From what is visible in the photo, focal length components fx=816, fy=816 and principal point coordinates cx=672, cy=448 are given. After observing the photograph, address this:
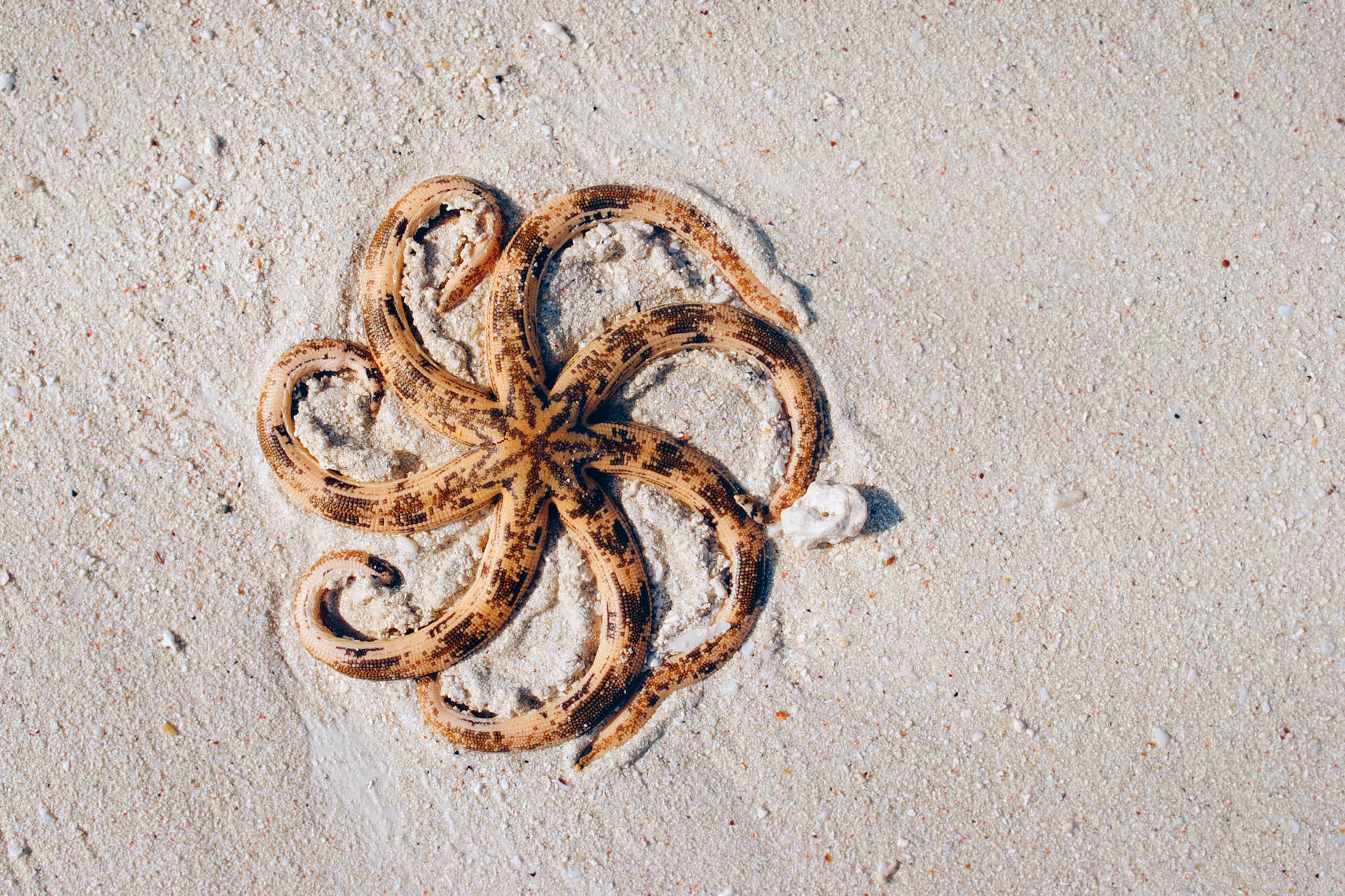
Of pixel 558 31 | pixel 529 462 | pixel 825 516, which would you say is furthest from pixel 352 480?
pixel 558 31

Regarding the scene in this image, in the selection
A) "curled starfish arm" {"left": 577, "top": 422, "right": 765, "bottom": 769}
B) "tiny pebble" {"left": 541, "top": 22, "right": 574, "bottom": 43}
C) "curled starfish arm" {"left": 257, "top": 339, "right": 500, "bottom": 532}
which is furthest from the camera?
"tiny pebble" {"left": 541, "top": 22, "right": 574, "bottom": 43}

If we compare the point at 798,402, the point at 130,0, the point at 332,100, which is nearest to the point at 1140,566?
the point at 798,402

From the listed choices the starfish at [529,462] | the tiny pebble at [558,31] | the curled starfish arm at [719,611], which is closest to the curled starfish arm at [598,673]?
the starfish at [529,462]

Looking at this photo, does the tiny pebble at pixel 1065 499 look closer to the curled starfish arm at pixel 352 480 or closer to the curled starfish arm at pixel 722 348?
the curled starfish arm at pixel 722 348

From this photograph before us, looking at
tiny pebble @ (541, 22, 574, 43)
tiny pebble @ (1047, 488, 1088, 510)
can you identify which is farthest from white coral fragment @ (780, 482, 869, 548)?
tiny pebble @ (541, 22, 574, 43)

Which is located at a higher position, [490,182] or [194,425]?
[490,182]

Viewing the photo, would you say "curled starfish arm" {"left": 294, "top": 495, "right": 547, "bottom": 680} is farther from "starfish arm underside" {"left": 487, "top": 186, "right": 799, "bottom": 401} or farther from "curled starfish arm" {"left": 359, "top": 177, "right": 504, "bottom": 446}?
"starfish arm underside" {"left": 487, "top": 186, "right": 799, "bottom": 401}

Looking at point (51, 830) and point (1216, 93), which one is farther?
point (1216, 93)

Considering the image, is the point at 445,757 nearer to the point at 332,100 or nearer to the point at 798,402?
the point at 798,402
